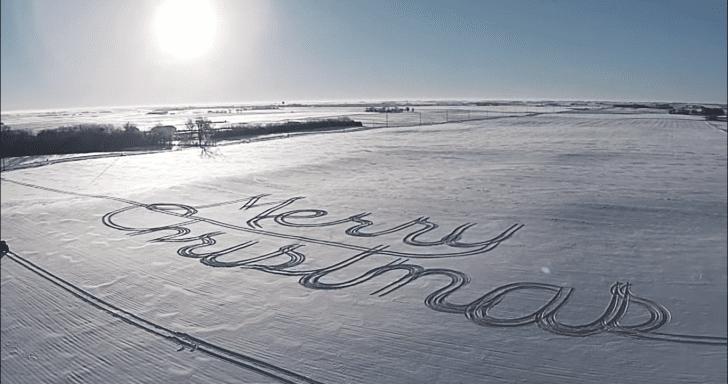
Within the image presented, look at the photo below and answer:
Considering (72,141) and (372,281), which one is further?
(72,141)

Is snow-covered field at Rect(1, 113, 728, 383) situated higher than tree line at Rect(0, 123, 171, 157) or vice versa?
tree line at Rect(0, 123, 171, 157)

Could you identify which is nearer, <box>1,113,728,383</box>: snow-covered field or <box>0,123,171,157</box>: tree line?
<box>1,113,728,383</box>: snow-covered field

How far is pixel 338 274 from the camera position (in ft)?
18.9

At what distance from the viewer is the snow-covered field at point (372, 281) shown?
3.87m

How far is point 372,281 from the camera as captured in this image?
5.52 metres

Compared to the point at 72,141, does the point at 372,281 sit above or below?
below

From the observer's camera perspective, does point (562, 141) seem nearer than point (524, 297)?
No

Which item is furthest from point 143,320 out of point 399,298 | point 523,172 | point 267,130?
point 267,130

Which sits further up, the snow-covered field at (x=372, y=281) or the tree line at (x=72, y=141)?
the tree line at (x=72, y=141)

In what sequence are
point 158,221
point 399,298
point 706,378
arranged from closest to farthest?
point 706,378 < point 399,298 < point 158,221

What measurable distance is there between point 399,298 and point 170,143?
22.6m

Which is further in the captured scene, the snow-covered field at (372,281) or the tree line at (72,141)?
the tree line at (72,141)

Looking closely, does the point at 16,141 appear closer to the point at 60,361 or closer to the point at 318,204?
the point at 318,204

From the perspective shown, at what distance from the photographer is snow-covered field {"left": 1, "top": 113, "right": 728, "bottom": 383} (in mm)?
3869
